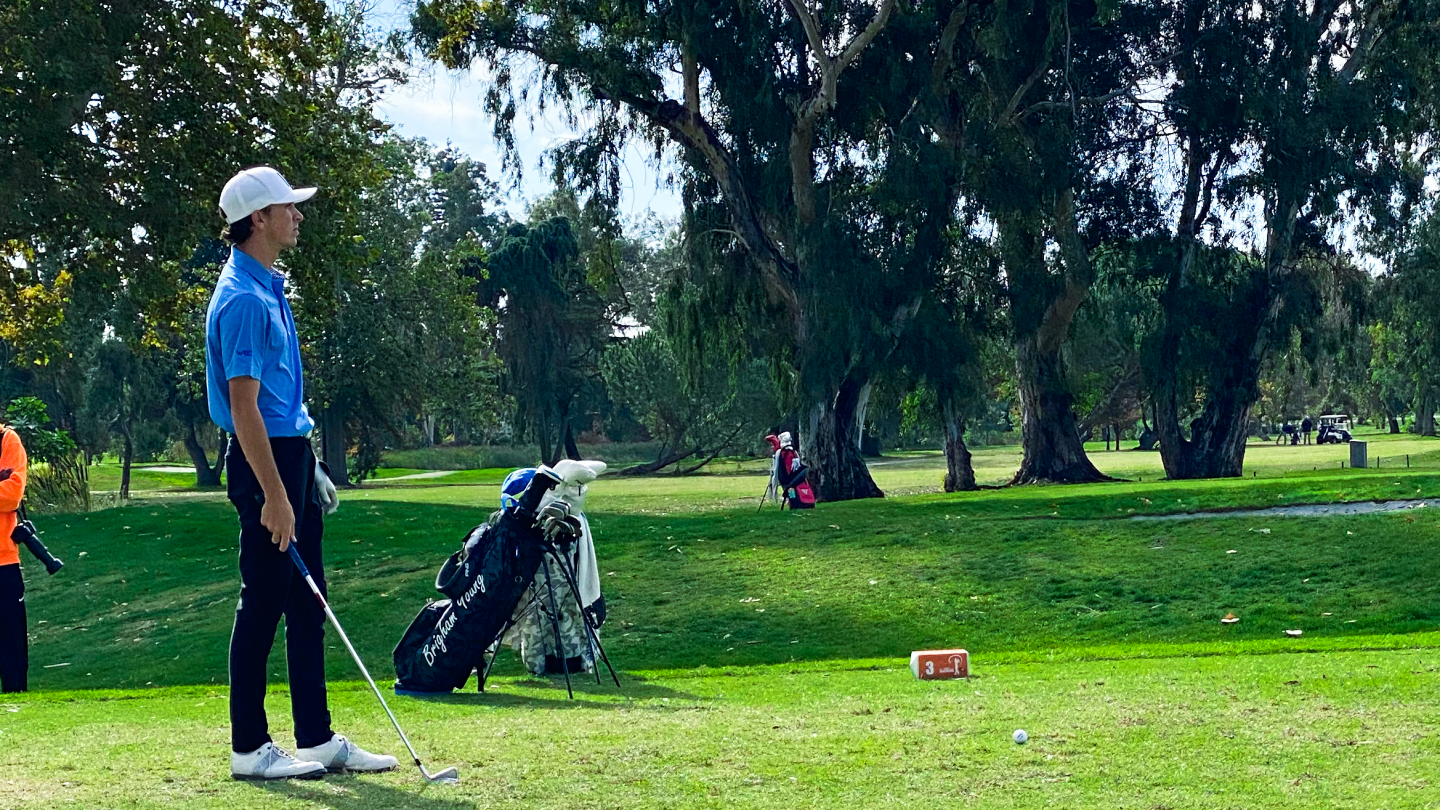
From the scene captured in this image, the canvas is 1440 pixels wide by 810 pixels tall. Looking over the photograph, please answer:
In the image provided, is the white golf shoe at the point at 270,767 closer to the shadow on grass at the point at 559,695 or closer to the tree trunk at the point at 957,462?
the shadow on grass at the point at 559,695

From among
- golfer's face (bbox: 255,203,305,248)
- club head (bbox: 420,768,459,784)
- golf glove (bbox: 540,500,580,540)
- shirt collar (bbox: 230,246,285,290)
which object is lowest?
club head (bbox: 420,768,459,784)

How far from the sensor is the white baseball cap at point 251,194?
6480mm

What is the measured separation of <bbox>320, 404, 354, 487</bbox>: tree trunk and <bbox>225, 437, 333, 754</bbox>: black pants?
55.7 m

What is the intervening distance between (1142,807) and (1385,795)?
849 millimetres

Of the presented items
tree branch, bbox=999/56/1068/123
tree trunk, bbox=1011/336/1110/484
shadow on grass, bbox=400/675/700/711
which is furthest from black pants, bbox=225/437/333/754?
tree trunk, bbox=1011/336/1110/484

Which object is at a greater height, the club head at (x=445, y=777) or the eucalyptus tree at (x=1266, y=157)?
the eucalyptus tree at (x=1266, y=157)

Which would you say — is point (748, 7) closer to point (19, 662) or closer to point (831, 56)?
point (831, 56)

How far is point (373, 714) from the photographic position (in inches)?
341

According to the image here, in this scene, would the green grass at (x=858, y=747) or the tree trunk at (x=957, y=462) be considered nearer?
the green grass at (x=858, y=747)

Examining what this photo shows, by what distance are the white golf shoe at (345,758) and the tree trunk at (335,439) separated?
2204 inches

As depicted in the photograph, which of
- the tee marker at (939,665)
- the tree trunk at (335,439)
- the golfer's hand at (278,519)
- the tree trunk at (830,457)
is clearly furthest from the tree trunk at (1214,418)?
the tree trunk at (335,439)

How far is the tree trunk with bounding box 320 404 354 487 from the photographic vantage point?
62.1 meters

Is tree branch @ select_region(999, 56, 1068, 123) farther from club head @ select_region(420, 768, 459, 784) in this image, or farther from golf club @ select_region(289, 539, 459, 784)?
club head @ select_region(420, 768, 459, 784)

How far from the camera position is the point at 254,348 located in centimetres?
625
